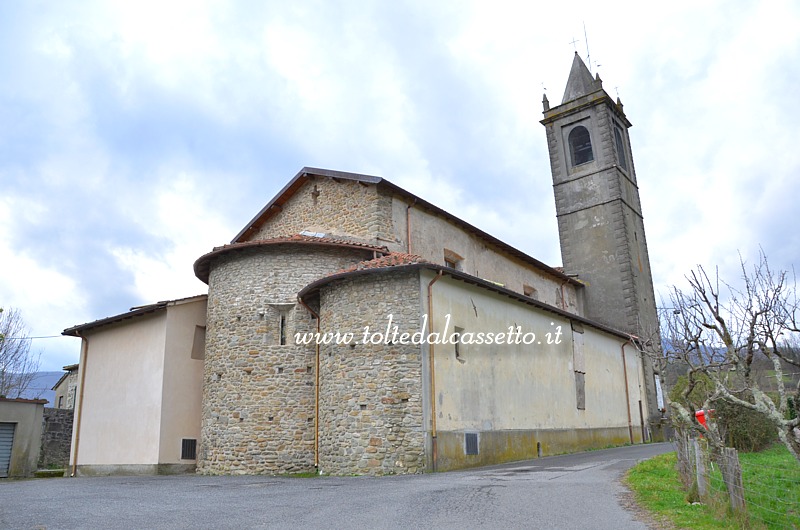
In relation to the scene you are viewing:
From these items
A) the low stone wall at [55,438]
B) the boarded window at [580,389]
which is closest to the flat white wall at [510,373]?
the boarded window at [580,389]

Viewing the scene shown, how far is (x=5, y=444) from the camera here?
824 inches

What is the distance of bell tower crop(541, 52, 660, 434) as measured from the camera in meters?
29.5

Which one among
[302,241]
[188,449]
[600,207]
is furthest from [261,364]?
[600,207]

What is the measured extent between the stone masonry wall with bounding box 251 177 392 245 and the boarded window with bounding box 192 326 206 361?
4500 millimetres

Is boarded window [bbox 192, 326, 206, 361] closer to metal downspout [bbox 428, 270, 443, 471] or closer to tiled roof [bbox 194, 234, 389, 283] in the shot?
tiled roof [bbox 194, 234, 389, 283]

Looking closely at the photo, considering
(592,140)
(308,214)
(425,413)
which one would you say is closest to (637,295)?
(592,140)

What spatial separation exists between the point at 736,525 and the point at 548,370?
13364mm

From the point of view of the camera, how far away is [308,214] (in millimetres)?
21266

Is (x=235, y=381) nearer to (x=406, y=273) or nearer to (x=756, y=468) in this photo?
(x=406, y=273)

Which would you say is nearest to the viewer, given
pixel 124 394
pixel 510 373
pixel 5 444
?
pixel 510 373

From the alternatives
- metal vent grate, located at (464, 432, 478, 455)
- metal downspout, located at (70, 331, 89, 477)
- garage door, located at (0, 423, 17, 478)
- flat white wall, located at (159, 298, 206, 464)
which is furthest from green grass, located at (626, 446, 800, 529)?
garage door, located at (0, 423, 17, 478)

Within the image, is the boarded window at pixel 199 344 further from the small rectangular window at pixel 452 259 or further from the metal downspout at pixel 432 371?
the small rectangular window at pixel 452 259

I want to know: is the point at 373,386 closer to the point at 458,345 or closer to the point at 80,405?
the point at 458,345

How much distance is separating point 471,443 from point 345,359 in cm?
371
